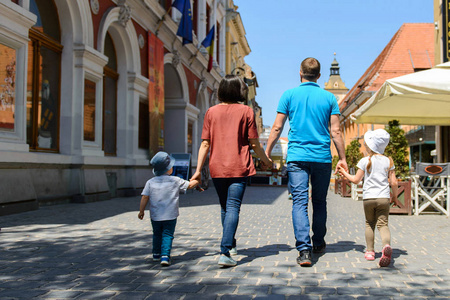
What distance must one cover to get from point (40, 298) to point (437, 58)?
1655 cm

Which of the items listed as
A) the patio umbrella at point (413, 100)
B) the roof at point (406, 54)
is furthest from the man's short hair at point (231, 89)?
the roof at point (406, 54)

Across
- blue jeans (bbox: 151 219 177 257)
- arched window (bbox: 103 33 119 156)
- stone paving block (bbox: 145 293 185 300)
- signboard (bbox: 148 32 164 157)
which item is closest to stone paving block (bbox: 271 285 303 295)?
stone paving block (bbox: 145 293 185 300)

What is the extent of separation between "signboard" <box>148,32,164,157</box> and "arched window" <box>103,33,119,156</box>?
162 cm

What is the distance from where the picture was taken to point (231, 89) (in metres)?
4.60

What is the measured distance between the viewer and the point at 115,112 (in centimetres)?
1498

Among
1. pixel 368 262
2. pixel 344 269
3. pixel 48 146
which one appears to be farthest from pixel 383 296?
pixel 48 146

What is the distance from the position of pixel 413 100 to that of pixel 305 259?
6425 mm

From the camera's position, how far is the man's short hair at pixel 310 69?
484cm

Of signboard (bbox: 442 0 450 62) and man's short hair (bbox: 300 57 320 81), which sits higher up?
signboard (bbox: 442 0 450 62)

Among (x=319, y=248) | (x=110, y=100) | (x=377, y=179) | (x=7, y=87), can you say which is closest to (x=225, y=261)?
(x=319, y=248)

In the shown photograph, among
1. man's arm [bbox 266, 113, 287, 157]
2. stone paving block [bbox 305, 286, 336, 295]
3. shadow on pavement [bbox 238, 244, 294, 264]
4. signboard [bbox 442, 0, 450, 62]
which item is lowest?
shadow on pavement [bbox 238, 244, 294, 264]

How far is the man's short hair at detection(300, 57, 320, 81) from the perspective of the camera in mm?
4840

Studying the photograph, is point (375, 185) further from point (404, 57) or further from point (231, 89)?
point (404, 57)

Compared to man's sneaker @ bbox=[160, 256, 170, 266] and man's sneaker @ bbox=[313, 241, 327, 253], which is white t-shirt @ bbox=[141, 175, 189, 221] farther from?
man's sneaker @ bbox=[313, 241, 327, 253]
